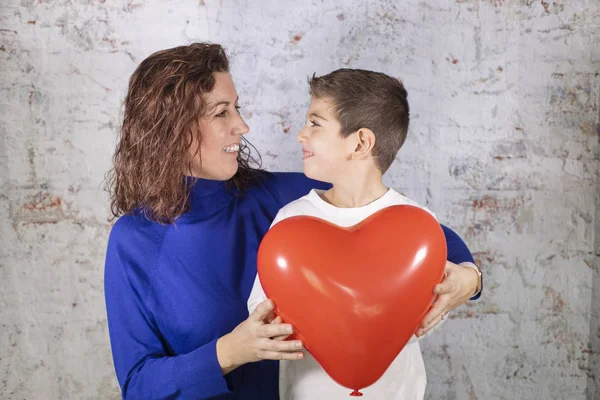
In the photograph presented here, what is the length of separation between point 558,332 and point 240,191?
1.38 m

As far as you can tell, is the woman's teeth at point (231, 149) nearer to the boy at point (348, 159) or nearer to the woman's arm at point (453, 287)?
the boy at point (348, 159)

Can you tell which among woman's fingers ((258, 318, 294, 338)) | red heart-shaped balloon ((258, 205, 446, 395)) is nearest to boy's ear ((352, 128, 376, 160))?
red heart-shaped balloon ((258, 205, 446, 395))

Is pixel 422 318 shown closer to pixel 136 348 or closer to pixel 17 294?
pixel 136 348

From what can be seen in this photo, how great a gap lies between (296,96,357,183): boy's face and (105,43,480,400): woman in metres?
0.22

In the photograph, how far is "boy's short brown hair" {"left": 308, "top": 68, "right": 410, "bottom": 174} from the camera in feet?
4.59

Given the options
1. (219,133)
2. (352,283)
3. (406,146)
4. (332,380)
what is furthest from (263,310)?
(406,146)

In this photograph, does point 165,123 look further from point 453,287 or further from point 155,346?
point 453,287

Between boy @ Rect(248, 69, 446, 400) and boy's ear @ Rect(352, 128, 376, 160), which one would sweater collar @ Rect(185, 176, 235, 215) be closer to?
boy @ Rect(248, 69, 446, 400)

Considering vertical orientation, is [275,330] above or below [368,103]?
below

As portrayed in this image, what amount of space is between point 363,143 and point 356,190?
0.12 metres

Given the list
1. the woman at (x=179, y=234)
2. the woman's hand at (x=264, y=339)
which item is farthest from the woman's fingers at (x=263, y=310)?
the woman at (x=179, y=234)

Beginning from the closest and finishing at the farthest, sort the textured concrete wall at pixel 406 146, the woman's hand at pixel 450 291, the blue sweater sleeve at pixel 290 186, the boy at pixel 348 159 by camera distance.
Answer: the woman's hand at pixel 450 291
the boy at pixel 348 159
the blue sweater sleeve at pixel 290 186
the textured concrete wall at pixel 406 146

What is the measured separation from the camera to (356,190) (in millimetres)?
1421

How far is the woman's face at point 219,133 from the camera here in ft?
4.86
